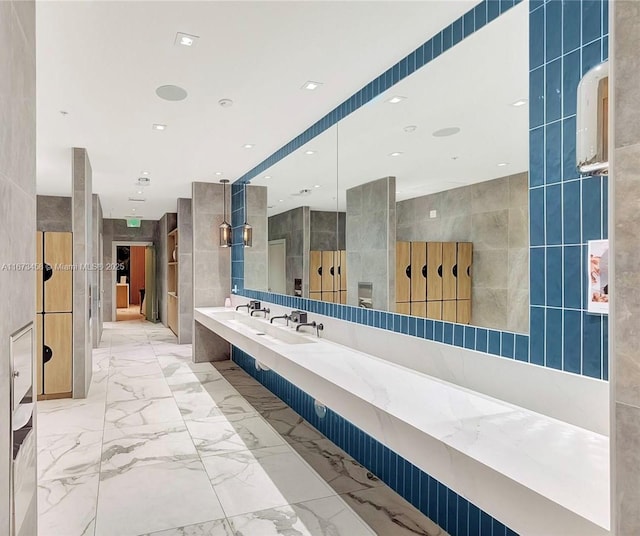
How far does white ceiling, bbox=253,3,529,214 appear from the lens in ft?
6.56

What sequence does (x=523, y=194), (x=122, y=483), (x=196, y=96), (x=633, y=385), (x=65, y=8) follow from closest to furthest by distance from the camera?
(x=633, y=385), (x=523, y=194), (x=65, y=8), (x=122, y=483), (x=196, y=96)

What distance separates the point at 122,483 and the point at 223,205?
4.38m

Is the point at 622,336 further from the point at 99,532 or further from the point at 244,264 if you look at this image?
the point at 244,264

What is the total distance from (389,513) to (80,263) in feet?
13.3

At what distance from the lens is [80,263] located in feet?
15.9

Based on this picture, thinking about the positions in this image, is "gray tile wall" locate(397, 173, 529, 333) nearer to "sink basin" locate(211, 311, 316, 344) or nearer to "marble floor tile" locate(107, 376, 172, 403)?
"sink basin" locate(211, 311, 316, 344)

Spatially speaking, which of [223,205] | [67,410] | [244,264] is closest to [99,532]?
[67,410]

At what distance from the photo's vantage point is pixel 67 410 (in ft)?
14.5

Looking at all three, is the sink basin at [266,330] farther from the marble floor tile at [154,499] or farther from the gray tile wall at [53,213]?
the gray tile wall at [53,213]

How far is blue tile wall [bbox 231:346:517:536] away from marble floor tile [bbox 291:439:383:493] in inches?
1.9

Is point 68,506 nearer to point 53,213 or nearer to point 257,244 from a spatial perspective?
point 257,244

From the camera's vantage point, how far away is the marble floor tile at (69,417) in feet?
12.7

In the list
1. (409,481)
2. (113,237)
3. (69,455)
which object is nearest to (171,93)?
(69,455)

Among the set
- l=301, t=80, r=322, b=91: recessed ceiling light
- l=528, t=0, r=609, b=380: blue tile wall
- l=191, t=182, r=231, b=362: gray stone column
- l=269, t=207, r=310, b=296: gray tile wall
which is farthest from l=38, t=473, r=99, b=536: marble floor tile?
l=191, t=182, r=231, b=362: gray stone column
